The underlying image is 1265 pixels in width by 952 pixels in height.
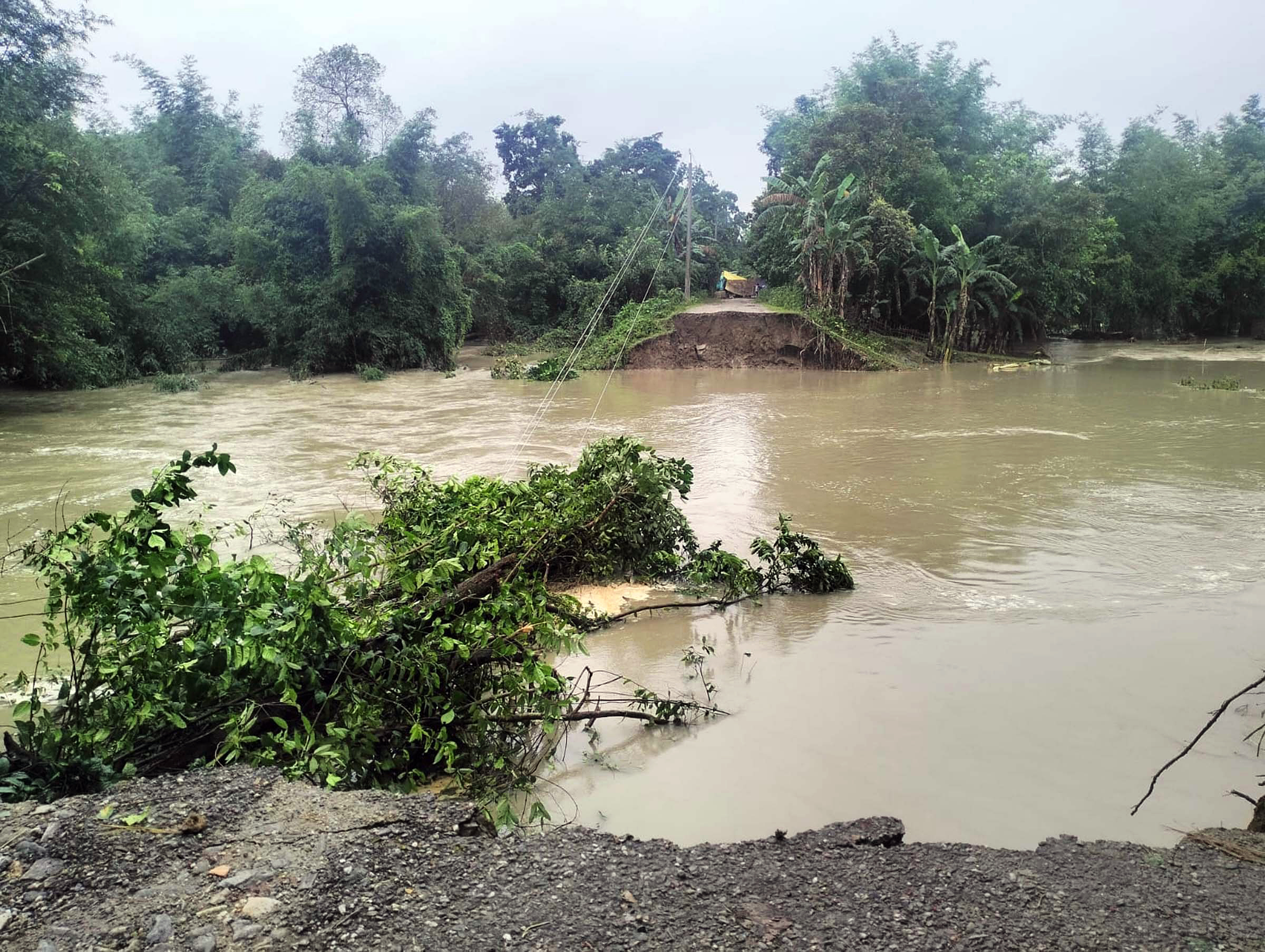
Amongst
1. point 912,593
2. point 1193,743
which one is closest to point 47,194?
point 912,593

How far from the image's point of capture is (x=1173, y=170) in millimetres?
31656

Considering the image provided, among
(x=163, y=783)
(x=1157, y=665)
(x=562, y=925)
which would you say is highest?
(x=163, y=783)

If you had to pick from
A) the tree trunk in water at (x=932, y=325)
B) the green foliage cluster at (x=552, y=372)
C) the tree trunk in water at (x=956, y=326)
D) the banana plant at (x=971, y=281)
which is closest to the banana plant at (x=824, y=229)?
the tree trunk in water at (x=932, y=325)

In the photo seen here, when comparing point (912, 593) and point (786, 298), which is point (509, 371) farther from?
point (912, 593)

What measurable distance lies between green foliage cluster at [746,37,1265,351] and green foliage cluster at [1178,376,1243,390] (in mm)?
6443

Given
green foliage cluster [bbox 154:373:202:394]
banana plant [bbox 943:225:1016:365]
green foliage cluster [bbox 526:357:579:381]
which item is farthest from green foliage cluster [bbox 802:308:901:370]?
green foliage cluster [bbox 154:373:202:394]


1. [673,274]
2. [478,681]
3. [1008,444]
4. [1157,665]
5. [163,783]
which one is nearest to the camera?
[163,783]

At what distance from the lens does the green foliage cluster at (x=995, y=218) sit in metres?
25.7

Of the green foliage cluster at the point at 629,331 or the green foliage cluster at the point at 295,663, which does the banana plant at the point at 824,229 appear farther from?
the green foliage cluster at the point at 295,663

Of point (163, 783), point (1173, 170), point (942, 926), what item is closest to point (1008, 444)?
point (942, 926)

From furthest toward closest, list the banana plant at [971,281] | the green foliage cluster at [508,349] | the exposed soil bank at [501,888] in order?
the green foliage cluster at [508,349], the banana plant at [971,281], the exposed soil bank at [501,888]

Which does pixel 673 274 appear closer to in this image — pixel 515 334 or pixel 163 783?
pixel 515 334

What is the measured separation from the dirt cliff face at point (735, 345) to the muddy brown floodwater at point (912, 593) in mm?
7319

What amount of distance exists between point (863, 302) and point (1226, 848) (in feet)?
83.7
